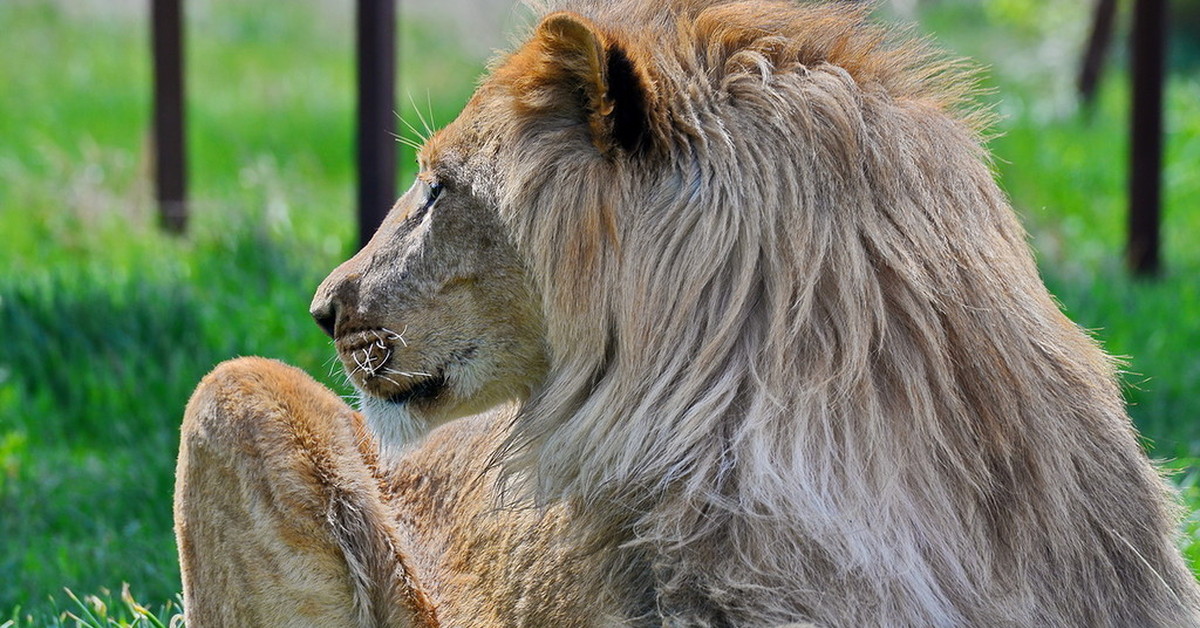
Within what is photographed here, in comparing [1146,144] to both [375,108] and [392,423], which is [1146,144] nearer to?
[375,108]

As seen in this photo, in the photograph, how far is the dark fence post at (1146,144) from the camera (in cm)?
771

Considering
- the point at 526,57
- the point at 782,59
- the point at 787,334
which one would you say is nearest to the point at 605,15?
the point at 526,57

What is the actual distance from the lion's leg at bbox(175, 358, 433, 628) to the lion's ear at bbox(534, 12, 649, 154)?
40.4 inches

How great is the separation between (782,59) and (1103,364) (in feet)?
2.83

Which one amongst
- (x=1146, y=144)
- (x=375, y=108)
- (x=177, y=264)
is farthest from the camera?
(x=1146, y=144)

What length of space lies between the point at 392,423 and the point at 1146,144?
19.7 ft

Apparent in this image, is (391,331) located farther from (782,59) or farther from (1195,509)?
(1195,509)

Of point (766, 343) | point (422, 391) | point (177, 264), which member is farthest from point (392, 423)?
point (177, 264)

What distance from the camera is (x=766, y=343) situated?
2469 mm

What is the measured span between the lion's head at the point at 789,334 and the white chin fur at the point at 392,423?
38 cm

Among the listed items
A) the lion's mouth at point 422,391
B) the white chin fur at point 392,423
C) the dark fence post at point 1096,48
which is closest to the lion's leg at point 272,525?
the white chin fur at point 392,423

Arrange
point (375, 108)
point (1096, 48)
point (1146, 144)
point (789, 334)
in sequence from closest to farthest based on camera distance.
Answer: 1. point (789, 334)
2. point (375, 108)
3. point (1146, 144)
4. point (1096, 48)

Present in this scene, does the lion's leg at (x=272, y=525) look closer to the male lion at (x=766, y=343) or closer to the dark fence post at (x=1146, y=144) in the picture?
the male lion at (x=766, y=343)

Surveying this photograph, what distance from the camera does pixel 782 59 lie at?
8.53 feet
